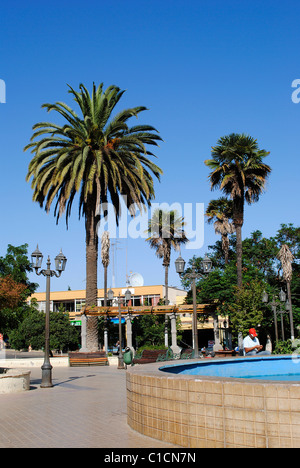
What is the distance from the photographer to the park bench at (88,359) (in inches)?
1210

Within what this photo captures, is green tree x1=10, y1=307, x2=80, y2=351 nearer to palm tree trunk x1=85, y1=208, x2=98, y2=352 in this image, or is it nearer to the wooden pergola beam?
the wooden pergola beam

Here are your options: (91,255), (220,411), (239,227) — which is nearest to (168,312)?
(91,255)

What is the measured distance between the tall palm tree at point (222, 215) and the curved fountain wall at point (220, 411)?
39867mm

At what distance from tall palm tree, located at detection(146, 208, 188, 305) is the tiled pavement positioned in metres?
30.5

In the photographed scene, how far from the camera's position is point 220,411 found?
20.0 ft

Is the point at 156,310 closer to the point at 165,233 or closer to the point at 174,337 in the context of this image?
the point at 174,337

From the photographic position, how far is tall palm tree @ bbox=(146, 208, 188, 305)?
46.1 metres

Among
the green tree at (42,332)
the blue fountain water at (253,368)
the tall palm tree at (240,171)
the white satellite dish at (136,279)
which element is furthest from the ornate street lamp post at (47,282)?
the white satellite dish at (136,279)

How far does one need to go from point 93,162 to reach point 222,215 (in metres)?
20.0

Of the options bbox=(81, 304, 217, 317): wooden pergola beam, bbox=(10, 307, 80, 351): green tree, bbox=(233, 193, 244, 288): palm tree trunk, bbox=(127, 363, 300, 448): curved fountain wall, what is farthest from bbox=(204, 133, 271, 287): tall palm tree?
bbox=(127, 363, 300, 448): curved fountain wall

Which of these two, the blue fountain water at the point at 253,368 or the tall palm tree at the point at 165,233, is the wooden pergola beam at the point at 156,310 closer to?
the tall palm tree at the point at 165,233

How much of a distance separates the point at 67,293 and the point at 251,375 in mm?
58786
